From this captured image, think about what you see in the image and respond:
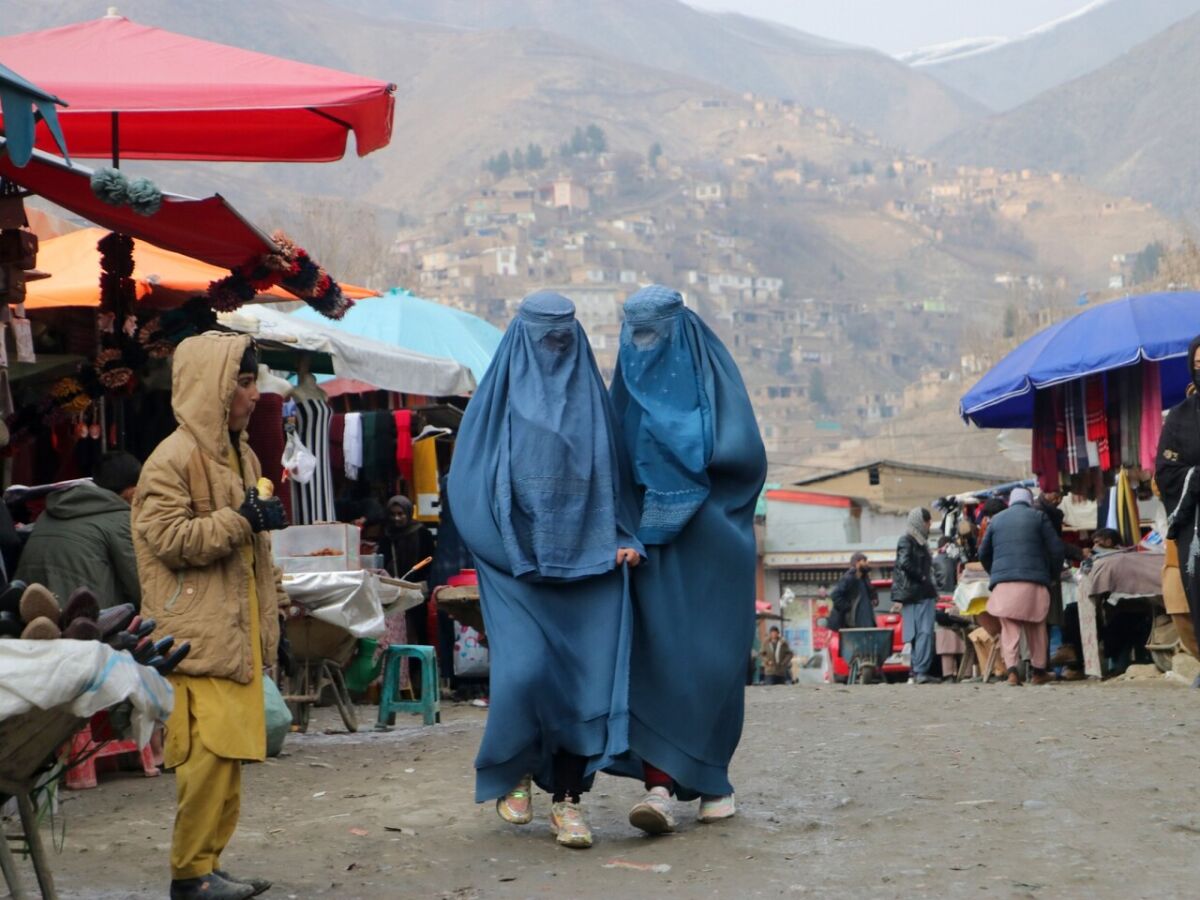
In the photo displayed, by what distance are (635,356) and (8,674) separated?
2736mm

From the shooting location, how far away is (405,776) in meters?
7.20

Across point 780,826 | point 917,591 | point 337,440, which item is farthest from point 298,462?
point 917,591

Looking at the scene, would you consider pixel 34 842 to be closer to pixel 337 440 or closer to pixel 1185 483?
pixel 1185 483

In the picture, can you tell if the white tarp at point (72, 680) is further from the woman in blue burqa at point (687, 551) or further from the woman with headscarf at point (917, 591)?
the woman with headscarf at point (917, 591)

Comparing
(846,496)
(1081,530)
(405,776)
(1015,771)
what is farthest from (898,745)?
(846,496)

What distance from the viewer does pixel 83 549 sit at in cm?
652

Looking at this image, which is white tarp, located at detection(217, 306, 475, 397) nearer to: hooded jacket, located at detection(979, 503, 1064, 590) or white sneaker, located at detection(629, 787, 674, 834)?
hooded jacket, located at detection(979, 503, 1064, 590)

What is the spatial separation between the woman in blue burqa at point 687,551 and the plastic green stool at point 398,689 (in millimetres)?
3678

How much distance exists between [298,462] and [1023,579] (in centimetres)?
479

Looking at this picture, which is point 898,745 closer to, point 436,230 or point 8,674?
point 8,674

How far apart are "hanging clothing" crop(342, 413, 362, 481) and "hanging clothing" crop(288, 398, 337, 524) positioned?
0.82 meters

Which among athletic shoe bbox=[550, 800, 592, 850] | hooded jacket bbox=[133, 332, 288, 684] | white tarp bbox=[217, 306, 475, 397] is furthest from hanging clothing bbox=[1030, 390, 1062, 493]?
hooded jacket bbox=[133, 332, 288, 684]

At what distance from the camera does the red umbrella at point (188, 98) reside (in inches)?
287

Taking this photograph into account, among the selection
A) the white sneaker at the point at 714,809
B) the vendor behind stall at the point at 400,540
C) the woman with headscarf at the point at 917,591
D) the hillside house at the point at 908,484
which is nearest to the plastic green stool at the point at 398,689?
the vendor behind stall at the point at 400,540
